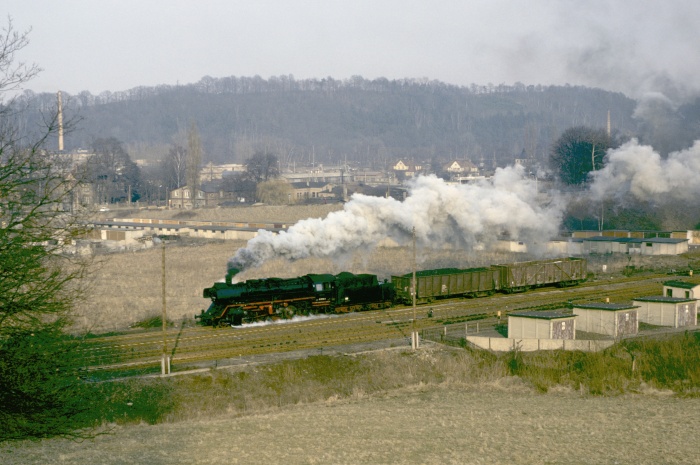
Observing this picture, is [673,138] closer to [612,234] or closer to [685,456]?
[612,234]

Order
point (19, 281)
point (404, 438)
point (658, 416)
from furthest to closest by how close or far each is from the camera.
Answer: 1. point (658, 416)
2. point (404, 438)
3. point (19, 281)

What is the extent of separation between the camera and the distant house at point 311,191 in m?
157

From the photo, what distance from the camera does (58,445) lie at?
86.2 ft

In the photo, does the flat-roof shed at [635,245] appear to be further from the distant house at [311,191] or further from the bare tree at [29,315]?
the distant house at [311,191]

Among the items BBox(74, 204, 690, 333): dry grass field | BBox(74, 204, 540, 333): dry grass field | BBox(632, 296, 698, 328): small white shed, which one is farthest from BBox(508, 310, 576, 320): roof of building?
BBox(74, 204, 690, 333): dry grass field

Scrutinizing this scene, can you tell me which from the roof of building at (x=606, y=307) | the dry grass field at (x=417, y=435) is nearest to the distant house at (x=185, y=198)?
the roof of building at (x=606, y=307)

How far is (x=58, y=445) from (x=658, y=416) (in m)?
23.8

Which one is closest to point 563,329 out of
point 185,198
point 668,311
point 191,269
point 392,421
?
point 668,311

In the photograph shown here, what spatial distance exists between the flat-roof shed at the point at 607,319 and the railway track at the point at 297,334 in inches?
213

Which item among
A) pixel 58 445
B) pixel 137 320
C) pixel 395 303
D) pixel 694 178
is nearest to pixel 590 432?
pixel 58 445

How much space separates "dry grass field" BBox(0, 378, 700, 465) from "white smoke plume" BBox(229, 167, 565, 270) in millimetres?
17553

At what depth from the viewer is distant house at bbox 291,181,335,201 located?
514 feet

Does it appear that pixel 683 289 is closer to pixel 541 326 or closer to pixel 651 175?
pixel 541 326

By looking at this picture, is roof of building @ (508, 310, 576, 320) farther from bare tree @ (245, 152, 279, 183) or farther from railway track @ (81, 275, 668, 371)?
bare tree @ (245, 152, 279, 183)
